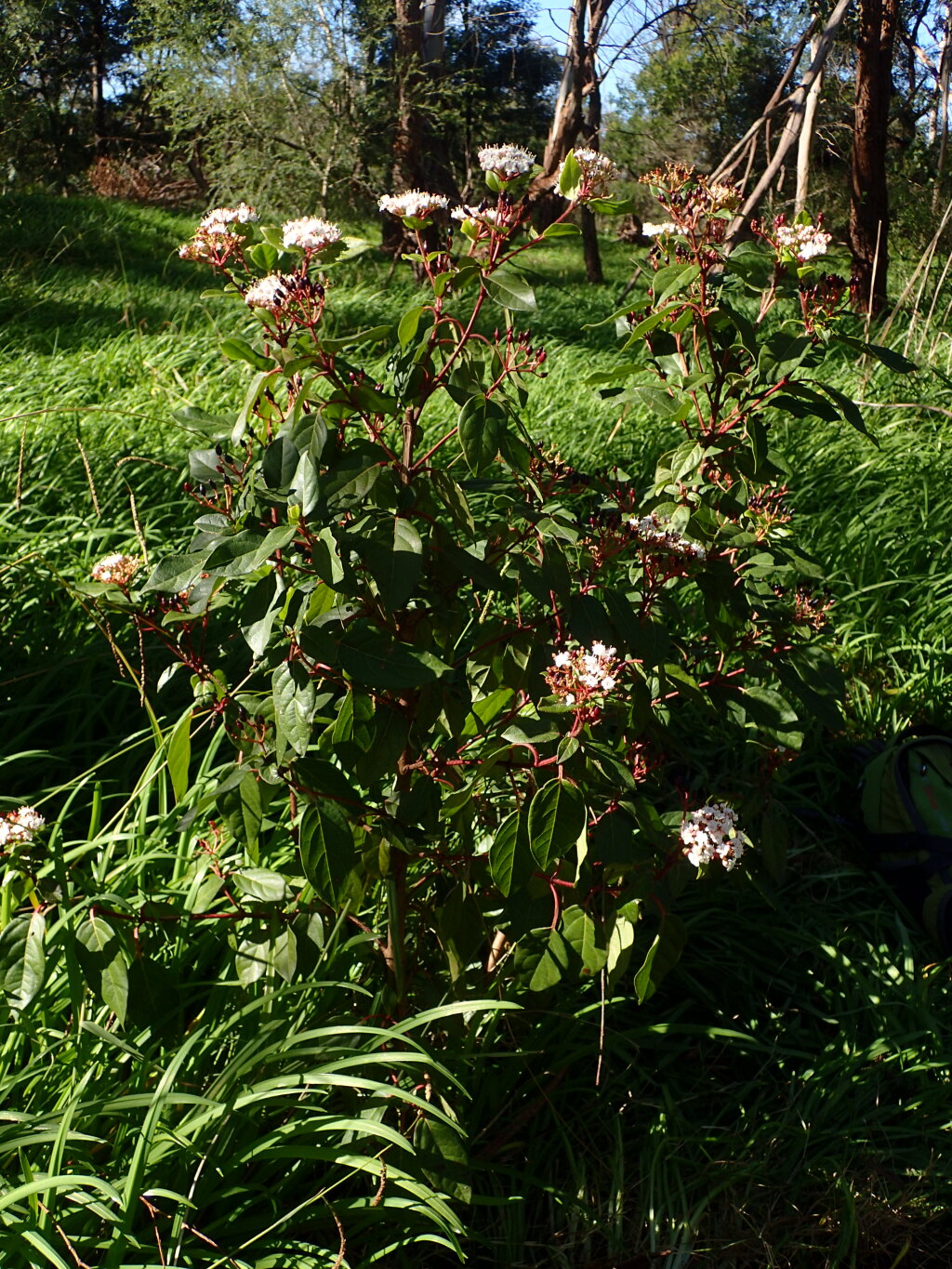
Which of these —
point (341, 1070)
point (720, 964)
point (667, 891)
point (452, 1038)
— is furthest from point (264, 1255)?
point (720, 964)

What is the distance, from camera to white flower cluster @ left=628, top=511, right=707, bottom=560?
4.52ft

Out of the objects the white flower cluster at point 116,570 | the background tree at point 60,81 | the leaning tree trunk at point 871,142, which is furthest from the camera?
the background tree at point 60,81

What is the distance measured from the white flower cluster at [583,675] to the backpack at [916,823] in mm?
1332

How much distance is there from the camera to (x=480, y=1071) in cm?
162

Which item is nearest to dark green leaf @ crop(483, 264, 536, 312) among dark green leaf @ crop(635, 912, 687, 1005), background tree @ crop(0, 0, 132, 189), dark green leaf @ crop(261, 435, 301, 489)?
dark green leaf @ crop(261, 435, 301, 489)

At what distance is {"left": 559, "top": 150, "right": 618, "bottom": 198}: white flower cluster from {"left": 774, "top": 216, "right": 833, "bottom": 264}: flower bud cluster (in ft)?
1.16

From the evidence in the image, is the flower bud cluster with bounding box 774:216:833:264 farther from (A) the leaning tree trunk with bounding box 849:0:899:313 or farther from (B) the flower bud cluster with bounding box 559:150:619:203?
(A) the leaning tree trunk with bounding box 849:0:899:313

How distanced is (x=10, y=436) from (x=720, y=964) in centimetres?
262

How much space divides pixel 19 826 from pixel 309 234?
0.80 metres

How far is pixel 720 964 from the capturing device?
6.41 ft

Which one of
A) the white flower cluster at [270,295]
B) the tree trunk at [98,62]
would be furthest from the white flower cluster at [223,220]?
the tree trunk at [98,62]

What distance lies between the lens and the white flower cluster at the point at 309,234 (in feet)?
4.02

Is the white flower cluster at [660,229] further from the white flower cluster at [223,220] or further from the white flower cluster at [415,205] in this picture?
the white flower cluster at [223,220]

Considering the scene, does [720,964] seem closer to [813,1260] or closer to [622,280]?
[813,1260]
